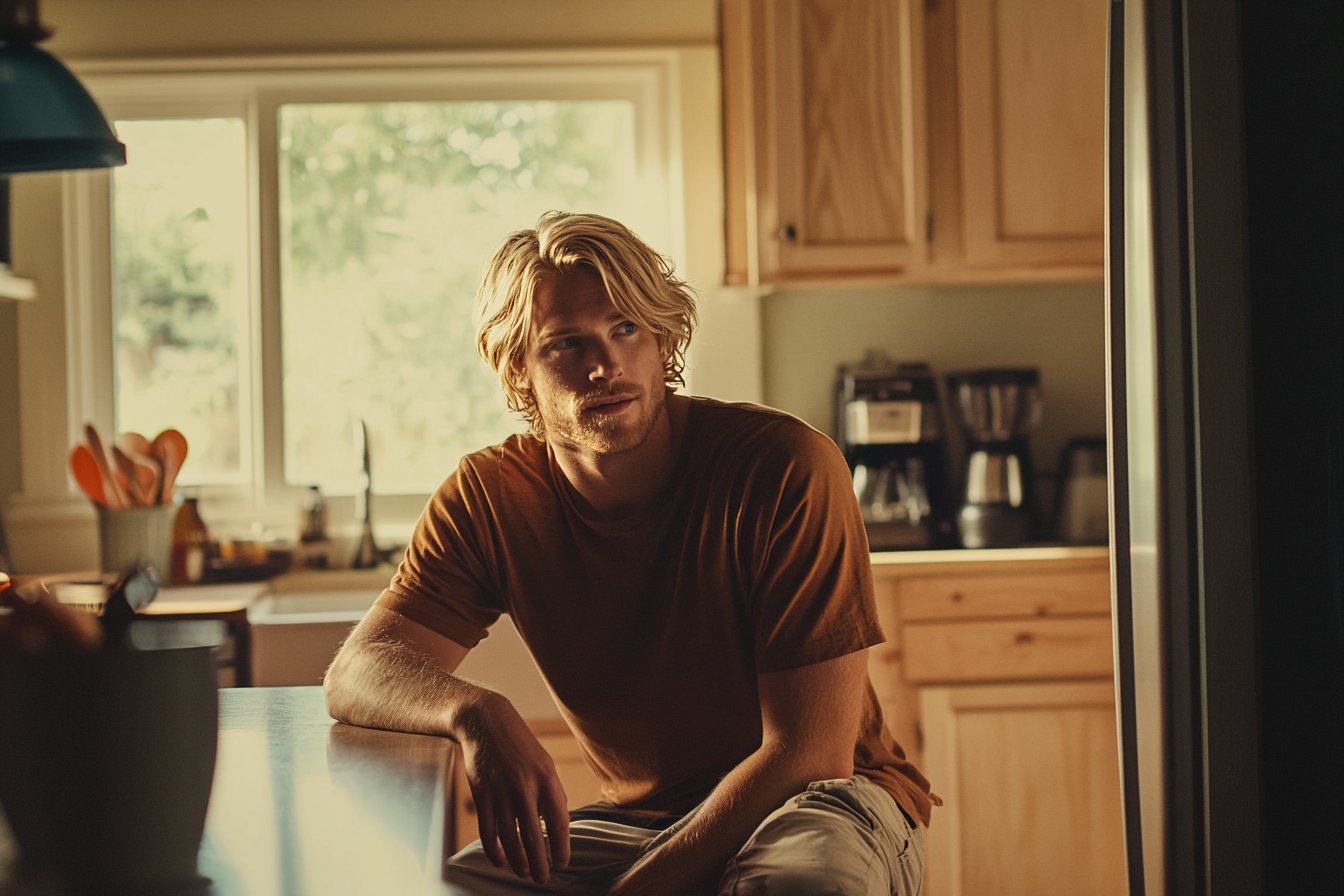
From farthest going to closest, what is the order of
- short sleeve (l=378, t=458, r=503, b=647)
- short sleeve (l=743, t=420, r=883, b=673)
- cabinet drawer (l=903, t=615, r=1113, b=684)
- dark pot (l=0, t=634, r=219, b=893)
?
1. cabinet drawer (l=903, t=615, r=1113, b=684)
2. short sleeve (l=378, t=458, r=503, b=647)
3. short sleeve (l=743, t=420, r=883, b=673)
4. dark pot (l=0, t=634, r=219, b=893)

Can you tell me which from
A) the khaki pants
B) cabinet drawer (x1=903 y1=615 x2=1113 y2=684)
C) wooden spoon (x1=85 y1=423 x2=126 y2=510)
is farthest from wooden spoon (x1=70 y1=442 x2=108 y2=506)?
cabinet drawer (x1=903 y1=615 x2=1113 y2=684)

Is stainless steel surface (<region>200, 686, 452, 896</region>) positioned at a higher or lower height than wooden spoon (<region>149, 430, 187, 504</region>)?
lower

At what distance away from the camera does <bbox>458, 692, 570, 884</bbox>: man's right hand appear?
984mm

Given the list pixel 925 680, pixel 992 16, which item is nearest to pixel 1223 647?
pixel 925 680

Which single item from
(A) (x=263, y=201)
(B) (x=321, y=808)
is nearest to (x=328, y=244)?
(A) (x=263, y=201)

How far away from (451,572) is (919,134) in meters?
1.67

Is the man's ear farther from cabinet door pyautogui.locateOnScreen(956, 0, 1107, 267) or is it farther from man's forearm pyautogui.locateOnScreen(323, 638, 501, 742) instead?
cabinet door pyautogui.locateOnScreen(956, 0, 1107, 267)

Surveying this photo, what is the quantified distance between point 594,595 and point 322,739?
0.39 meters

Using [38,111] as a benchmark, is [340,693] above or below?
below

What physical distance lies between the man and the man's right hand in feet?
0.08

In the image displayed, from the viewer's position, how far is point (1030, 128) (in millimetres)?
2553

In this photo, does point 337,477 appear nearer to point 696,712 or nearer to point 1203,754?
point 696,712

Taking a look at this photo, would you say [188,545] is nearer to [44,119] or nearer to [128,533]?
[128,533]

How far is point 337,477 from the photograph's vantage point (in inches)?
117
